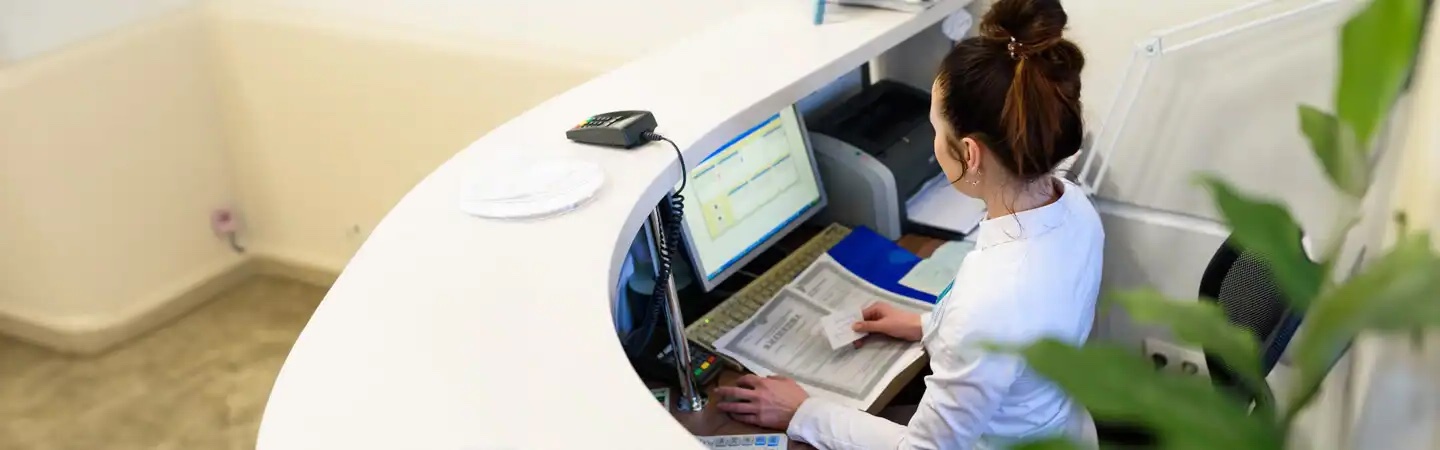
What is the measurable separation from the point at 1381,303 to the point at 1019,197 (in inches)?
37.8

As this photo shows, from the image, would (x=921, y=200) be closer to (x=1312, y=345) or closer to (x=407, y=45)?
(x=407, y=45)

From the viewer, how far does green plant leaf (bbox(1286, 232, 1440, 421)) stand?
0.56m

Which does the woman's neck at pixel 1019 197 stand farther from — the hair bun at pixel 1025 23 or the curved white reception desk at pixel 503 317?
the curved white reception desk at pixel 503 317

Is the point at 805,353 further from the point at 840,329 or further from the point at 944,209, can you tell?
the point at 944,209

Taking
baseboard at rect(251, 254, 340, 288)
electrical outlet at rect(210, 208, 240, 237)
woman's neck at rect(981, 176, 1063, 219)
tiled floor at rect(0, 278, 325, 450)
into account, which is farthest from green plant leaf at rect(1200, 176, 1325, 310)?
electrical outlet at rect(210, 208, 240, 237)

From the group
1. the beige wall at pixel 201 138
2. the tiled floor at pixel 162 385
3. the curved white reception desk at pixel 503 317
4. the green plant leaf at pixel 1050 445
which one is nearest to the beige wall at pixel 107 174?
the beige wall at pixel 201 138

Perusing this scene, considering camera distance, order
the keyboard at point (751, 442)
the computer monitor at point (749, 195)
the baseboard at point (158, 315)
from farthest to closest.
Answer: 1. the baseboard at point (158, 315)
2. the computer monitor at point (749, 195)
3. the keyboard at point (751, 442)

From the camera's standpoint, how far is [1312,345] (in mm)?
625

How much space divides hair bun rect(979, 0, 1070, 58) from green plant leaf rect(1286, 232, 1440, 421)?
2.84 feet

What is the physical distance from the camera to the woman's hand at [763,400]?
5.47 ft

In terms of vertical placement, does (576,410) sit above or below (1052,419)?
above

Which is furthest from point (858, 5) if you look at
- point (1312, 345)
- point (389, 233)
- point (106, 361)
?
point (106, 361)

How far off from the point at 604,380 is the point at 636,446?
0.11 metres

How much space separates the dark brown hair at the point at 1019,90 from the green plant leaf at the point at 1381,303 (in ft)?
2.65
